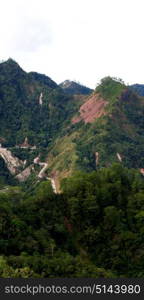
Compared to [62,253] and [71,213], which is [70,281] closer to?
[62,253]

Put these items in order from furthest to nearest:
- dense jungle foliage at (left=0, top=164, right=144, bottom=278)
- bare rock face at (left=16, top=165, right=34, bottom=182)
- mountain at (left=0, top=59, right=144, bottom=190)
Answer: bare rock face at (left=16, top=165, right=34, bottom=182)
mountain at (left=0, top=59, right=144, bottom=190)
dense jungle foliage at (left=0, top=164, right=144, bottom=278)

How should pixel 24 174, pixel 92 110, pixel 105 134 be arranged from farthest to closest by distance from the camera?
pixel 92 110
pixel 24 174
pixel 105 134

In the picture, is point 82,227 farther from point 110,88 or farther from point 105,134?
point 110,88

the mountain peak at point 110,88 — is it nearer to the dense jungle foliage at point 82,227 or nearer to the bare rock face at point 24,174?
the bare rock face at point 24,174

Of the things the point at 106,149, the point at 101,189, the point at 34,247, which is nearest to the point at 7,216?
the point at 34,247

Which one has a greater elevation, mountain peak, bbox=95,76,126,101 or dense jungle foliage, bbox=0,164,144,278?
mountain peak, bbox=95,76,126,101

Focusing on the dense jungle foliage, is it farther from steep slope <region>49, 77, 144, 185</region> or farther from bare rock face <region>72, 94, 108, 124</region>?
bare rock face <region>72, 94, 108, 124</region>

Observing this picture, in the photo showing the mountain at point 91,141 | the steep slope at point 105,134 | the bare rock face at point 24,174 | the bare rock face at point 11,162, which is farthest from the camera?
the bare rock face at point 11,162

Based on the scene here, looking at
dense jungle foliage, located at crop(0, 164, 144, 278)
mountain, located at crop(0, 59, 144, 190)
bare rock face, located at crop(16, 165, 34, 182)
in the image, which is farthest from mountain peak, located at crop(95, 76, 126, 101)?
dense jungle foliage, located at crop(0, 164, 144, 278)

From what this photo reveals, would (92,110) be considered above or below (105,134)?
above

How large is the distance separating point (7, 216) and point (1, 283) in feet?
102

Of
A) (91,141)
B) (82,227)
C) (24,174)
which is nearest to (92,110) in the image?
(91,141)

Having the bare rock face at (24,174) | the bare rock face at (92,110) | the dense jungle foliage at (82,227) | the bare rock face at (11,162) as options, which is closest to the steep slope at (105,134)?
the bare rock face at (92,110)

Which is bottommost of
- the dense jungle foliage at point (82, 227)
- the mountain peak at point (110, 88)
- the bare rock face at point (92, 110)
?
the dense jungle foliage at point (82, 227)
